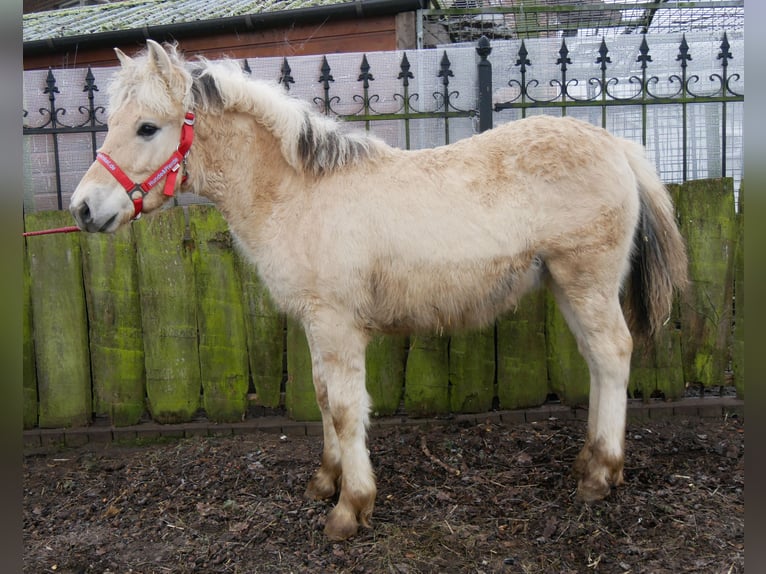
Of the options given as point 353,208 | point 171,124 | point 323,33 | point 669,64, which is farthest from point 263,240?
point 323,33

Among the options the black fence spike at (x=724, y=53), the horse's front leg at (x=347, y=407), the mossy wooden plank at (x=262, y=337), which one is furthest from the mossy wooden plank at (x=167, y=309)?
the black fence spike at (x=724, y=53)

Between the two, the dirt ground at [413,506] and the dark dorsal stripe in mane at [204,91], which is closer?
the dirt ground at [413,506]

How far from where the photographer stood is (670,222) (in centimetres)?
363

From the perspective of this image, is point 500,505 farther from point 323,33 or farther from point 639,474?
point 323,33

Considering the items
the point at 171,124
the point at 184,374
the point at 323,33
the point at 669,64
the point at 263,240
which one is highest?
the point at 323,33

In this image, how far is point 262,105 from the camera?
10.8 feet

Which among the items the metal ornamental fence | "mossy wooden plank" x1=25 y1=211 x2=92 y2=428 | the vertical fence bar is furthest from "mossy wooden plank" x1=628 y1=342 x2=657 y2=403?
"mossy wooden plank" x1=25 y1=211 x2=92 y2=428

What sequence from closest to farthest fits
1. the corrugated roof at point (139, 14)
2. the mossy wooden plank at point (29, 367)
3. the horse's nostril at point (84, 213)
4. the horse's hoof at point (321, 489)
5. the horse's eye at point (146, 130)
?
the horse's nostril at point (84, 213) → the horse's eye at point (146, 130) → the horse's hoof at point (321, 489) → the mossy wooden plank at point (29, 367) → the corrugated roof at point (139, 14)

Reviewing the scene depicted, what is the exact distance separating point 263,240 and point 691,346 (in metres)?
3.46

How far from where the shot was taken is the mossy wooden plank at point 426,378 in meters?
4.51

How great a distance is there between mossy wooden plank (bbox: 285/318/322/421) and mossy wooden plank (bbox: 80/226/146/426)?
3.92ft

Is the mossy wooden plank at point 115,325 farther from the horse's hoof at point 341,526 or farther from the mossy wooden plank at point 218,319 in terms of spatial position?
the horse's hoof at point 341,526

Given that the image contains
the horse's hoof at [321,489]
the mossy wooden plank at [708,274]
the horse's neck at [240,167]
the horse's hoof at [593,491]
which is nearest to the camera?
the horse's neck at [240,167]

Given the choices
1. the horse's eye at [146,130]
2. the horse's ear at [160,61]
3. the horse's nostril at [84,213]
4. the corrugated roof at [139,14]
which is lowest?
the horse's nostril at [84,213]
